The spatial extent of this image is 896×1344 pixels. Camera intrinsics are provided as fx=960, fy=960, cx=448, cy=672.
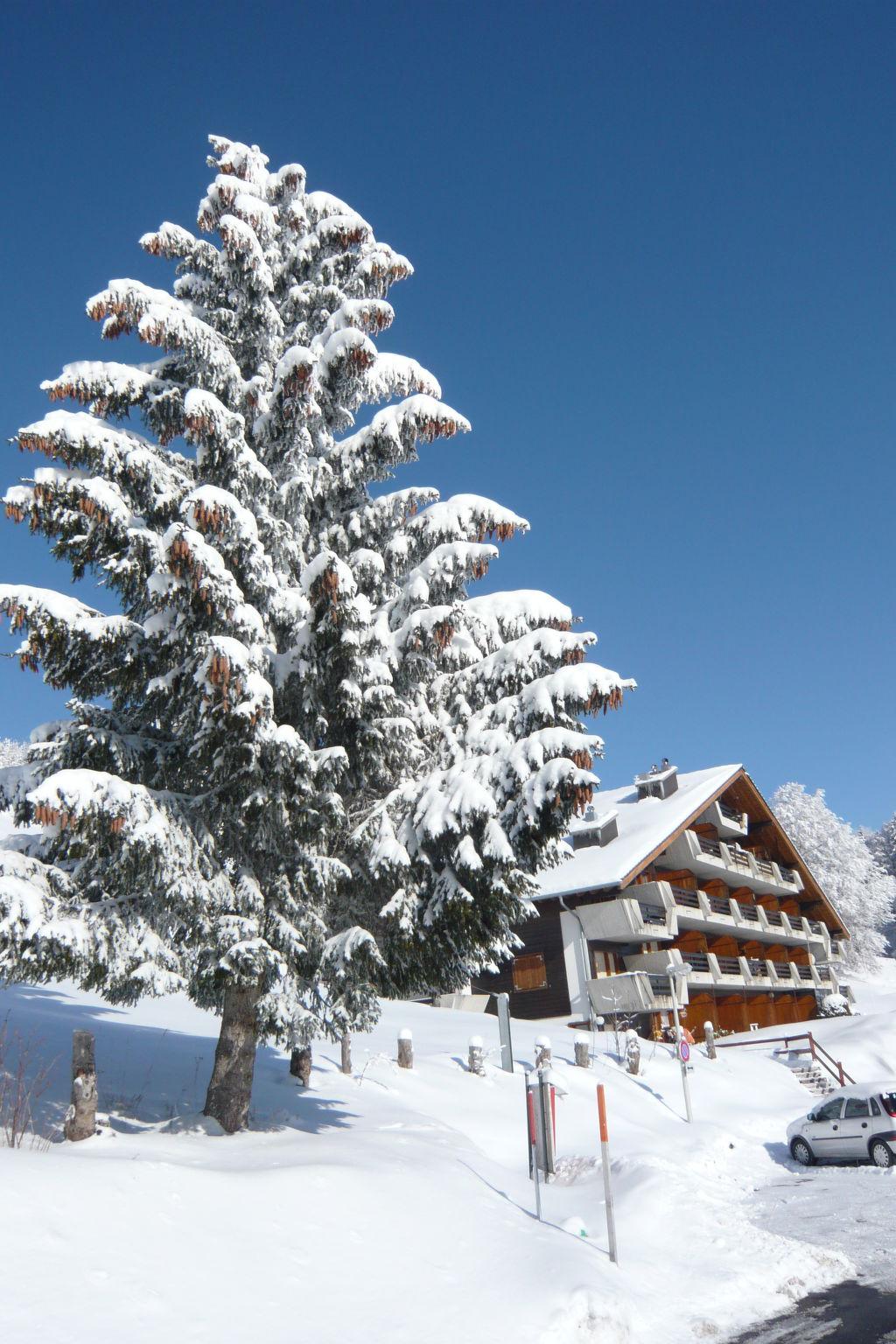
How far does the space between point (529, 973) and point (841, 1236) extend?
21.7 meters

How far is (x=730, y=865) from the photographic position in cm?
3875

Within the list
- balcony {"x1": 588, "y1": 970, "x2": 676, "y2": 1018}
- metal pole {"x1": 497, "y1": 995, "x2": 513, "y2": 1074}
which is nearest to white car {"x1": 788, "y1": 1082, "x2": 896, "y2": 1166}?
metal pole {"x1": 497, "y1": 995, "x2": 513, "y2": 1074}

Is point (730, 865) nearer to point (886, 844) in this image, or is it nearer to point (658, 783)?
point (658, 783)

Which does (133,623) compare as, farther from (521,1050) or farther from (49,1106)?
(521,1050)

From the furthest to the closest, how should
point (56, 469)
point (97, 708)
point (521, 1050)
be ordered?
point (521, 1050)
point (97, 708)
point (56, 469)

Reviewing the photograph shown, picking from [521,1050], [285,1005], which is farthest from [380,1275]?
[521,1050]

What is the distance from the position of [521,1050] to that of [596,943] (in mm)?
10391

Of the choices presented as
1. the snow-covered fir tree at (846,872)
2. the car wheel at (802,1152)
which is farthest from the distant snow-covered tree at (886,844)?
the car wheel at (802,1152)

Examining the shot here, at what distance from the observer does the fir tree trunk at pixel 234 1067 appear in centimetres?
1039

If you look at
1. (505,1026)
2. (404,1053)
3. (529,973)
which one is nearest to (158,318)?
(404,1053)

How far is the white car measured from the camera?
17516 millimetres

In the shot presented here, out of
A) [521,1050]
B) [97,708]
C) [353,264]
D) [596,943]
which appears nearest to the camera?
[97,708]

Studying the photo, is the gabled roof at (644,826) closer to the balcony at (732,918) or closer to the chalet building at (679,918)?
the chalet building at (679,918)

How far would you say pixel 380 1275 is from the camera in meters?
7.20
